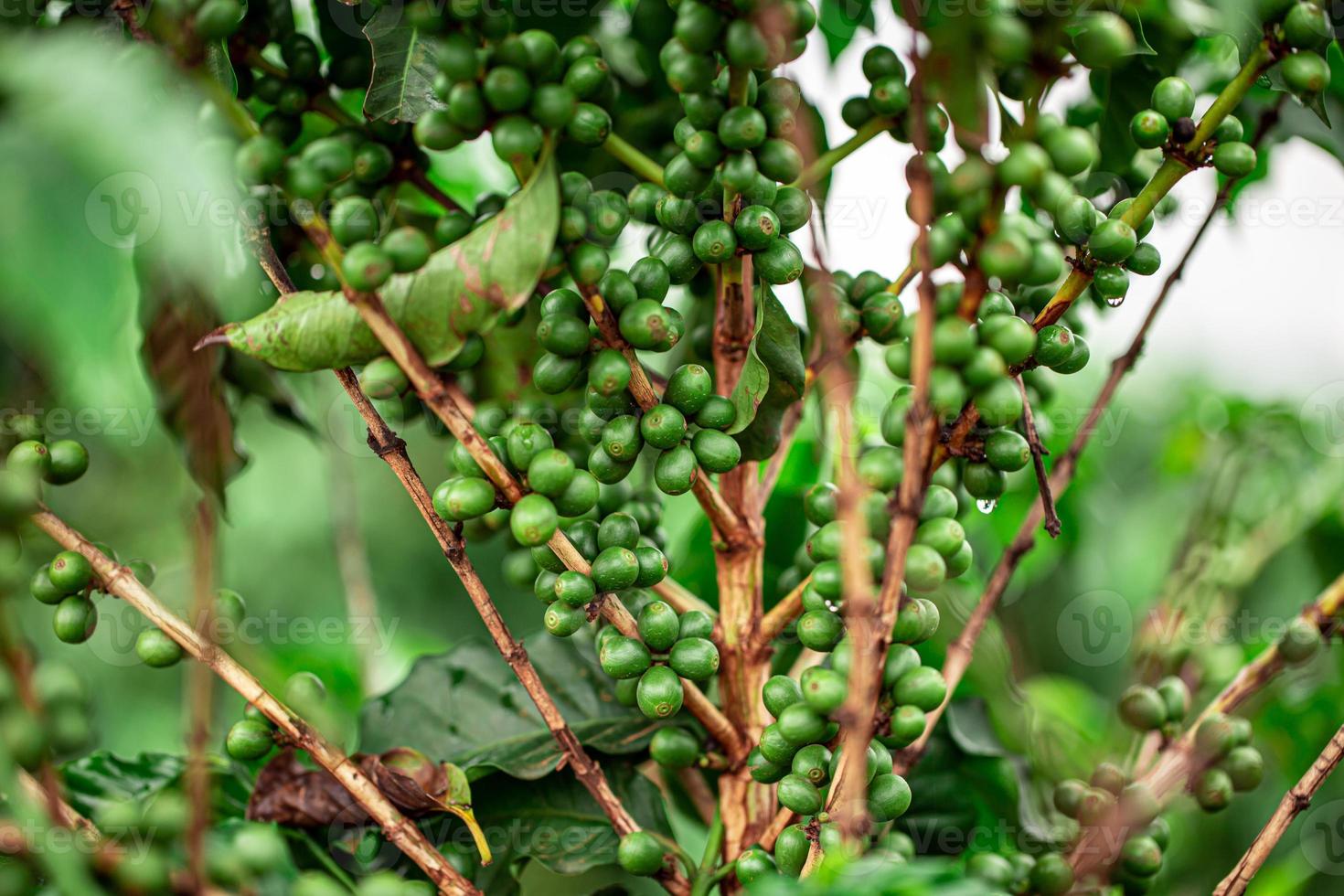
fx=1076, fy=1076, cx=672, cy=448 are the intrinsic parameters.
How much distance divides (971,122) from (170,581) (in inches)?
39.5

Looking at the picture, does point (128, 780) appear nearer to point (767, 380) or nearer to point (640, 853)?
point (640, 853)

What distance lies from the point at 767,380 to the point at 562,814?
28 cm

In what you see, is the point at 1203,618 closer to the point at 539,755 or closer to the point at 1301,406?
the point at 1301,406

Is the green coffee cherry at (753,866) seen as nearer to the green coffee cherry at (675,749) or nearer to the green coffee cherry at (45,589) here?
the green coffee cherry at (675,749)

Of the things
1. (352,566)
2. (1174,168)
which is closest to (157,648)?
(352,566)

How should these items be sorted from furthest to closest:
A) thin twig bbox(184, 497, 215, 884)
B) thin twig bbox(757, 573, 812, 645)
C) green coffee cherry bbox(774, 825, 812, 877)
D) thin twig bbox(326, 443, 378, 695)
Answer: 1. thin twig bbox(326, 443, 378, 695)
2. thin twig bbox(757, 573, 812, 645)
3. green coffee cherry bbox(774, 825, 812, 877)
4. thin twig bbox(184, 497, 215, 884)

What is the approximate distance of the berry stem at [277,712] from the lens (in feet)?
1.60

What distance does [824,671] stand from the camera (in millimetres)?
449

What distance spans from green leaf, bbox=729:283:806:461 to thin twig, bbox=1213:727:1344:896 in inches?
11.3

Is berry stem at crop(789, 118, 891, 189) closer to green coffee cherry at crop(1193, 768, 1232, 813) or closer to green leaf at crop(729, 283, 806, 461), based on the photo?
green leaf at crop(729, 283, 806, 461)

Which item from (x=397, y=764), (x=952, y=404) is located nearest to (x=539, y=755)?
(x=397, y=764)

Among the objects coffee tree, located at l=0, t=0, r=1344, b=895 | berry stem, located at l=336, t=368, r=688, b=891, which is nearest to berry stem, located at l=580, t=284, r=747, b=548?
coffee tree, located at l=0, t=0, r=1344, b=895

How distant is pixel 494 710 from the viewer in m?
0.65

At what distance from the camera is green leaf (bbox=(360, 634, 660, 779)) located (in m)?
0.62
